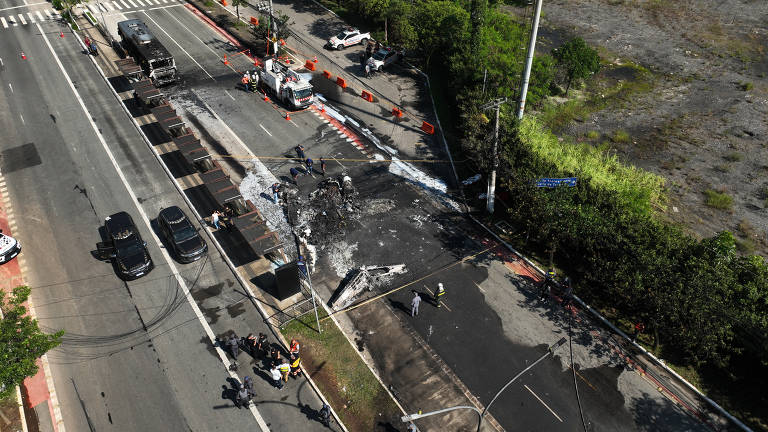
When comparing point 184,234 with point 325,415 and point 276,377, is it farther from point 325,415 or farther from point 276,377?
point 325,415

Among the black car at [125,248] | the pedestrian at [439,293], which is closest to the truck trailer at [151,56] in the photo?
the black car at [125,248]

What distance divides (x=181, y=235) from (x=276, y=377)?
12.2m

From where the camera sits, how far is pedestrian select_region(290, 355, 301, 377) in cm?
2447

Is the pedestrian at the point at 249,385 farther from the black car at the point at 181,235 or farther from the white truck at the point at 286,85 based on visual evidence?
the white truck at the point at 286,85

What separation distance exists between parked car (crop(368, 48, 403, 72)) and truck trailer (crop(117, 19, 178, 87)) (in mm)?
19917

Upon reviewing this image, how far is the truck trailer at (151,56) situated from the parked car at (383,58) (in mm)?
19917

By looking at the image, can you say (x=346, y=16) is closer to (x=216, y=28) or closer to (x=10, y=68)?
(x=216, y=28)

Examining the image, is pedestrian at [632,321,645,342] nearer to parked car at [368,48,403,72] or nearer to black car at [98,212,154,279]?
black car at [98,212,154,279]

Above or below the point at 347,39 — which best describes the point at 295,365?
below

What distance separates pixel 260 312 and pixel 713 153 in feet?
129

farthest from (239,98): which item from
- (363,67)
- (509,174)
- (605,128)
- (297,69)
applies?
(605,128)

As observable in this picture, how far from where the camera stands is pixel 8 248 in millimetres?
30250

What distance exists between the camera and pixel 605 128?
145 ft

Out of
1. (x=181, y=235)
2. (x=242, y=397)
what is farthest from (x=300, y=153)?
(x=242, y=397)
